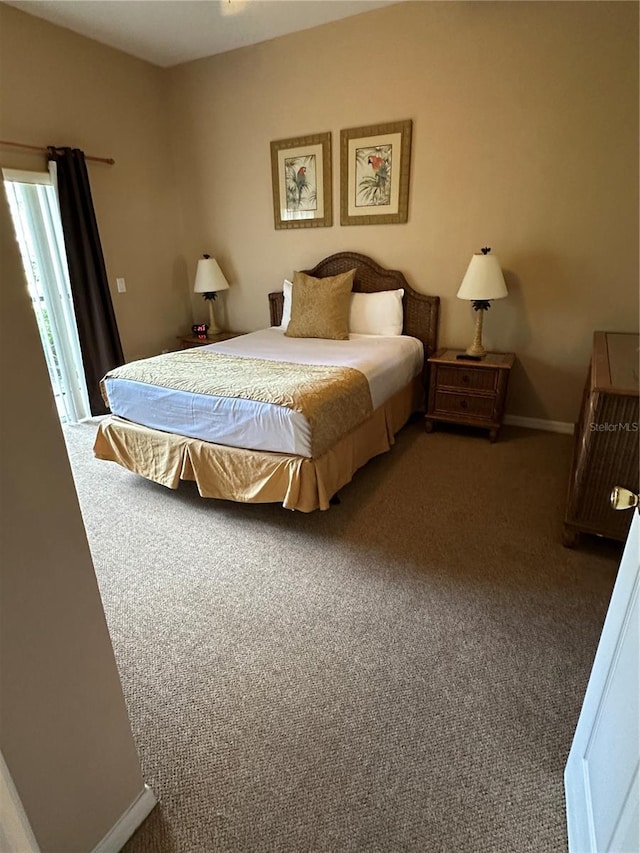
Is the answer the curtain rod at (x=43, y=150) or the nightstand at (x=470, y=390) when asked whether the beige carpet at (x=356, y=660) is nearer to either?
the nightstand at (x=470, y=390)

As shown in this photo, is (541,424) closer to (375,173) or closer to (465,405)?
(465,405)

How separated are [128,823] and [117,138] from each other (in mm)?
4304

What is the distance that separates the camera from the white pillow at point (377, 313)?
11.3ft

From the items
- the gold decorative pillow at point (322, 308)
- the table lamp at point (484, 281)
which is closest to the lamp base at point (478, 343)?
the table lamp at point (484, 281)

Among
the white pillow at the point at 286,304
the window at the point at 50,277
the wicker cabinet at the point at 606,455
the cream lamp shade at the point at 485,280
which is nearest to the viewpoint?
the wicker cabinet at the point at 606,455

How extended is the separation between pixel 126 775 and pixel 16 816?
0.93 feet

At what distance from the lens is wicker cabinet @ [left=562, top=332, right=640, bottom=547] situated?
177cm

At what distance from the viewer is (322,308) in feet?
11.2

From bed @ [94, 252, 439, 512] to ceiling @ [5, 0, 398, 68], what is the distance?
86.7 inches

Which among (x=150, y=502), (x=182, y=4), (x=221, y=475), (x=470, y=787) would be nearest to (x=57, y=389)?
(x=150, y=502)

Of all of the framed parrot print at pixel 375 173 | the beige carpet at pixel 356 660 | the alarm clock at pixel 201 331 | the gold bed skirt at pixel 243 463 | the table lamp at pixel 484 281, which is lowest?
the beige carpet at pixel 356 660

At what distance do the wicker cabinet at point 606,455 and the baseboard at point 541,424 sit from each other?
4.16 feet

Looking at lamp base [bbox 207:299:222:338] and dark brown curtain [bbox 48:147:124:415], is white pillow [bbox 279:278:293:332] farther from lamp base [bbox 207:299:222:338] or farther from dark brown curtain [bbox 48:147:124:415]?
dark brown curtain [bbox 48:147:124:415]

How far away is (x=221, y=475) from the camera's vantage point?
2334mm
